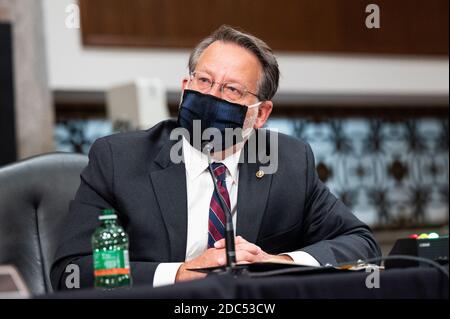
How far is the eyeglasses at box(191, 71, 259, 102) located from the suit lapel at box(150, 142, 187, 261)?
230 millimetres

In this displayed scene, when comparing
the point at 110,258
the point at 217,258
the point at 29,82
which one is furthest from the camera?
the point at 29,82

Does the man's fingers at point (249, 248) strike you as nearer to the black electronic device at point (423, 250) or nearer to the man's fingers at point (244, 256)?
the man's fingers at point (244, 256)

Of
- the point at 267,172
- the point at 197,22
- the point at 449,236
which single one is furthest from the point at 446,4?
the point at 449,236

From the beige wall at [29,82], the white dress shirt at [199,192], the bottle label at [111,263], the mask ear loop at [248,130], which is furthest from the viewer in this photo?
the beige wall at [29,82]

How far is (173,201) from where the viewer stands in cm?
229

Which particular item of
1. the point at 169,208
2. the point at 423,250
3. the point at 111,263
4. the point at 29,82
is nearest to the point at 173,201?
the point at 169,208

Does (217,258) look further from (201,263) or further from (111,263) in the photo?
(111,263)

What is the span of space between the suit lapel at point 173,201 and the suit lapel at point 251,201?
0.16 metres

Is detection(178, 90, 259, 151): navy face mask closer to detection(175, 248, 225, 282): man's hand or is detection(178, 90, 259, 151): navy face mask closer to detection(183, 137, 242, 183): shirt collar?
detection(183, 137, 242, 183): shirt collar

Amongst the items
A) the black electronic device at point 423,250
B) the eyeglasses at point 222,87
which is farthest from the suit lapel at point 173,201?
the black electronic device at point 423,250

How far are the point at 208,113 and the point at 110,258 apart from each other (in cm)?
62

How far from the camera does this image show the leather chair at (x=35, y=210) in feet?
7.79
